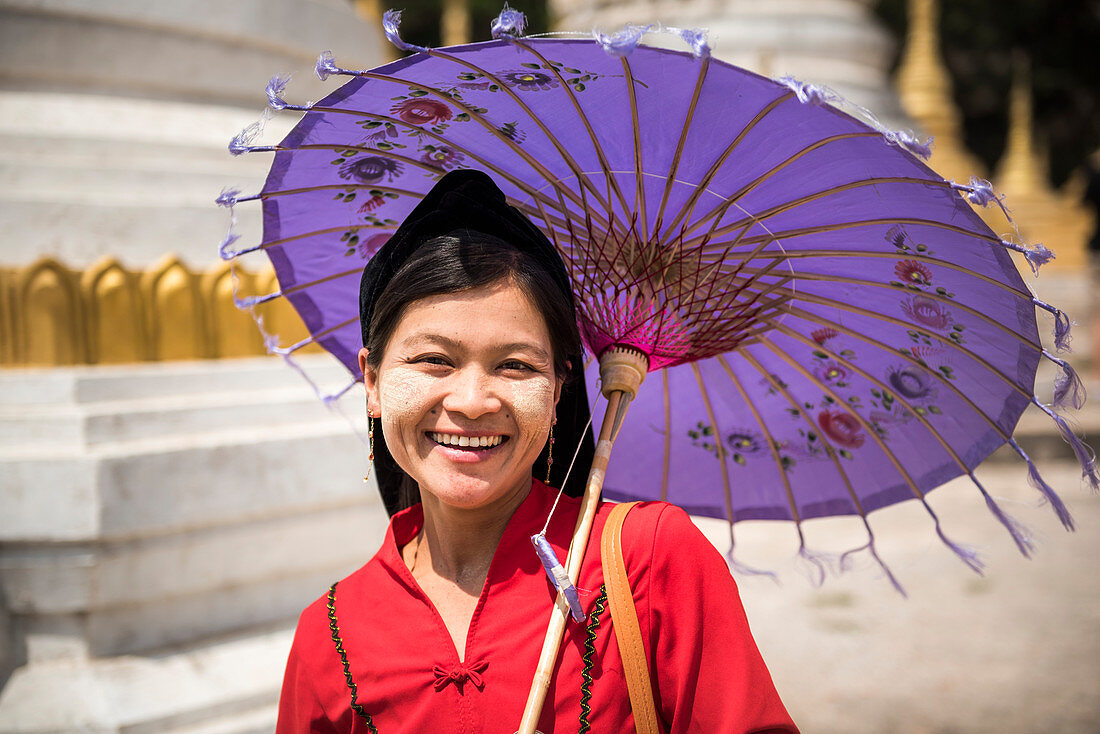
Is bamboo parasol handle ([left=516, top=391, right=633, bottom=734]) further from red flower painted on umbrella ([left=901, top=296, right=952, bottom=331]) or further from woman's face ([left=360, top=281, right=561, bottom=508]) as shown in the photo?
red flower painted on umbrella ([left=901, top=296, right=952, bottom=331])

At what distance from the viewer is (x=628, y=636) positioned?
4.68ft

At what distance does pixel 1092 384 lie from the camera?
30.2 feet

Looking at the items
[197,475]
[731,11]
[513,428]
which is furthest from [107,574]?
[731,11]

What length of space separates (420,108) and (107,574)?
6.54 feet

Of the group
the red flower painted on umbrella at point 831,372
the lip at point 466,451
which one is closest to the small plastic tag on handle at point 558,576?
the lip at point 466,451

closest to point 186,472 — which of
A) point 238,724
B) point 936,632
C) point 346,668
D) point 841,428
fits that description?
point 238,724

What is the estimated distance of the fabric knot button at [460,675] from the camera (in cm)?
147

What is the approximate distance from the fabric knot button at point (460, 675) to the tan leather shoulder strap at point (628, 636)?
9.0 inches

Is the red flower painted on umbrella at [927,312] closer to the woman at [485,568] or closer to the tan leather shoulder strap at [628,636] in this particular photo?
the woman at [485,568]

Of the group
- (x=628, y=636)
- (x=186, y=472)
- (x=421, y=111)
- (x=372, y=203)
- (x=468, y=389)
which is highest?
(x=421, y=111)

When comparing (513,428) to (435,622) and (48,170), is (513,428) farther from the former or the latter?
(48,170)

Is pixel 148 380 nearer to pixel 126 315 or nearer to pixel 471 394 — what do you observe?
pixel 126 315

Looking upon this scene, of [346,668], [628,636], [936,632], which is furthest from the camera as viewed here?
[936,632]

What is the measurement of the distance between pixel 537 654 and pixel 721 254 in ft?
2.63
